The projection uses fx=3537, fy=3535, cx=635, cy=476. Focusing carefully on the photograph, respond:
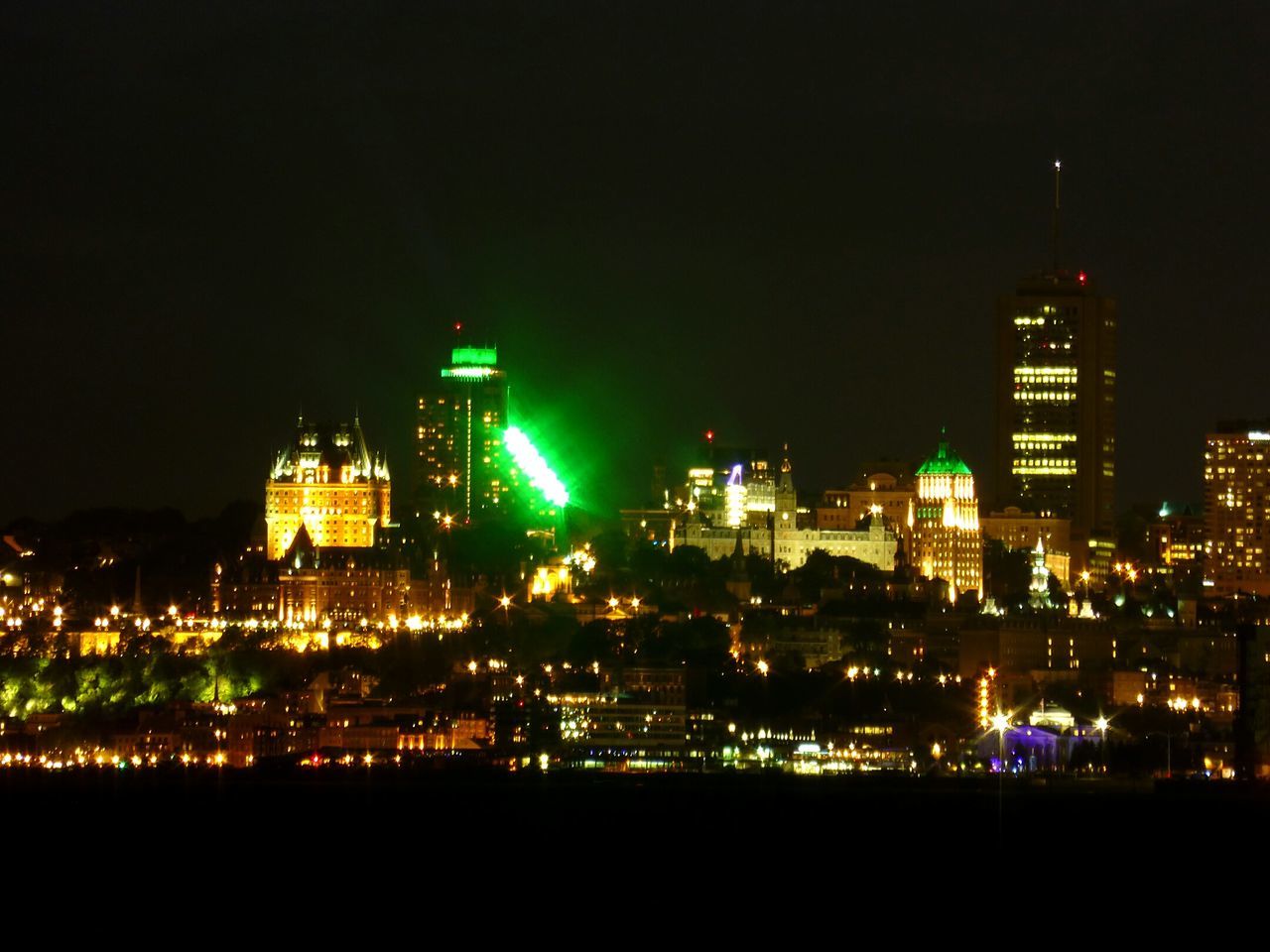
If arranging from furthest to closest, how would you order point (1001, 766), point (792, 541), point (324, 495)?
point (792, 541) < point (324, 495) < point (1001, 766)

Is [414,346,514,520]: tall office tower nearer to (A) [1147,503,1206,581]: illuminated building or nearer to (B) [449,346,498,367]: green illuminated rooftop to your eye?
(B) [449,346,498,367]: green illuminated rooftop

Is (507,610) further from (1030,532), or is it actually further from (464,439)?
(1030,532)

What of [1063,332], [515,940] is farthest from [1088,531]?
[515,940]

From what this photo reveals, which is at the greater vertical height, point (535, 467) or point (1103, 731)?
point (535, 467)

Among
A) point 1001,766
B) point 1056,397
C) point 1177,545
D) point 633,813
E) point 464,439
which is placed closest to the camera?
point 633,813

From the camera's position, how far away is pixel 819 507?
148 metres

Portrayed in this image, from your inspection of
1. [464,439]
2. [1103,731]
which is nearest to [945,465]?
[464,439]

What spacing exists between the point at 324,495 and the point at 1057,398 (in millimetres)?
37147

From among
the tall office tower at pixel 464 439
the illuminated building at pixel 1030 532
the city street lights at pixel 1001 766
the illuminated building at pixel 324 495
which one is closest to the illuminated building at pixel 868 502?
the illuminated building at pixel 1030 532

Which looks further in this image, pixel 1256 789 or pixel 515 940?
pixel 1256 789

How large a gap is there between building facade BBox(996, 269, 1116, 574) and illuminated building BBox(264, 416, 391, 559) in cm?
3177

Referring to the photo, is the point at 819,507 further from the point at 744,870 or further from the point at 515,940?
the point at 515,940

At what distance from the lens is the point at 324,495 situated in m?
140

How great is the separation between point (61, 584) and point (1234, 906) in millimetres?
61593
